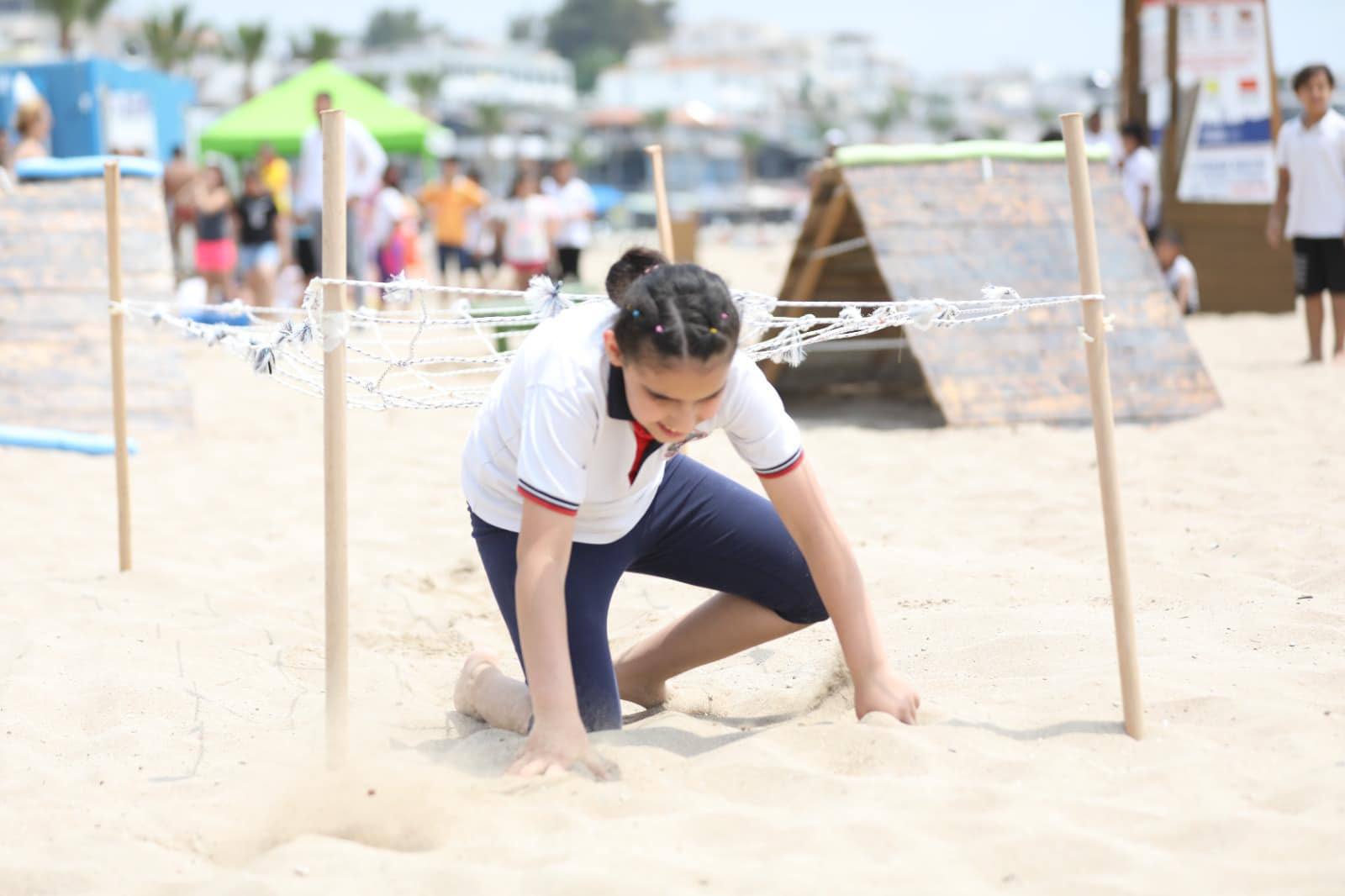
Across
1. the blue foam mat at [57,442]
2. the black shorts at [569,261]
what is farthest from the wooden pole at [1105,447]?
the black shorts at [569,261]

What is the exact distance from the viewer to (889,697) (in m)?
2.54

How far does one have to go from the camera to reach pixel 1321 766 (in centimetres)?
224

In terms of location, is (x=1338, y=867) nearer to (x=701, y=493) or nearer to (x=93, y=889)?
(x=701, y=493)

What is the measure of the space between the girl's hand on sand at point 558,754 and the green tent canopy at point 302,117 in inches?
506

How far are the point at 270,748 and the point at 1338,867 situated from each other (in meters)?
1.92

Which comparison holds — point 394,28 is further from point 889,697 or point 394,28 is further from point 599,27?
point 889,697

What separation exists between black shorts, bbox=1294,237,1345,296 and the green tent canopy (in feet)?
32.7

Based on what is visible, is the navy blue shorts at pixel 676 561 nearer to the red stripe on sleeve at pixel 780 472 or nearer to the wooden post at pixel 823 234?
the red stripe on sleeve at pixel 780 472

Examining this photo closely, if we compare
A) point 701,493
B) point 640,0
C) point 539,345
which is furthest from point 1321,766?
point 640,0

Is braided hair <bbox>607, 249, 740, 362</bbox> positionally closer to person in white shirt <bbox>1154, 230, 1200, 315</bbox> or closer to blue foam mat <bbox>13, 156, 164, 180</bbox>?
blue foam mat <bbox>13, 156, 164, 180</bbox>

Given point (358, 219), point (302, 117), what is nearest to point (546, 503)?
point (358, 219)

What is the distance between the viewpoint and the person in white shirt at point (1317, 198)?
275 inches

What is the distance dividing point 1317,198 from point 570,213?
6027mm

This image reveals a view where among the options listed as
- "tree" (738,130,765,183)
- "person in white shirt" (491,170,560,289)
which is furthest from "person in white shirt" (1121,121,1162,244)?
"tree" (738,130,765,183)
